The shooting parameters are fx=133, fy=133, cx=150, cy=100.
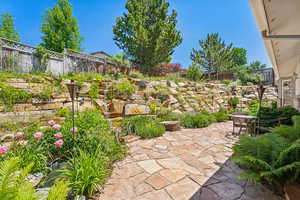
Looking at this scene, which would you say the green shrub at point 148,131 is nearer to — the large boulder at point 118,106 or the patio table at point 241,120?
the large boulder at point 118,106

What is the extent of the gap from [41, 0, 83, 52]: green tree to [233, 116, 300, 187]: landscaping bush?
14.2 meters

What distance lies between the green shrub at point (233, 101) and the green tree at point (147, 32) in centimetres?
674

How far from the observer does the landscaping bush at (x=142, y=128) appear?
4184 millimetres

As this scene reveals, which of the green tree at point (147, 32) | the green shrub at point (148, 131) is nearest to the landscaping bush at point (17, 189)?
the green shrub at point (148, 131)

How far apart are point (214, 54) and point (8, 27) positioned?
74.8 feet

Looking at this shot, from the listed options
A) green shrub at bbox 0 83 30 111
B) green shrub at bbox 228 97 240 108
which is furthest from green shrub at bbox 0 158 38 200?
green shrub at bbox 228 97 240 108

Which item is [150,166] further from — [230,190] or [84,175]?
[230,190]

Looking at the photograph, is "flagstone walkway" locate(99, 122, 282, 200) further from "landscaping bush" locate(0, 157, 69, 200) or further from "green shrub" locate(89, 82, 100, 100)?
"green shrub" locate(89, 82, 100, 100)

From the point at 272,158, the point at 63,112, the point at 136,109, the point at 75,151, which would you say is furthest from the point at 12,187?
the point at 136,109

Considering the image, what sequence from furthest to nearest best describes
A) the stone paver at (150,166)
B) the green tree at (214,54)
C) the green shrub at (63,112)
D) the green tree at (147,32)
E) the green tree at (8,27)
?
the green tree at (214,54)
the green tree at (8,27)
the green tree at (147,32)
the green shrub at (63,112)
the stone paver at (150,166)

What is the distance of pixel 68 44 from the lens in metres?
12.5

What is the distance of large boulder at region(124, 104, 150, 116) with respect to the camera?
5335 mm

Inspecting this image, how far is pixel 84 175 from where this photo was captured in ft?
5.83

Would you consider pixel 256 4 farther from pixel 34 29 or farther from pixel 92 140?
pixel 34 29
